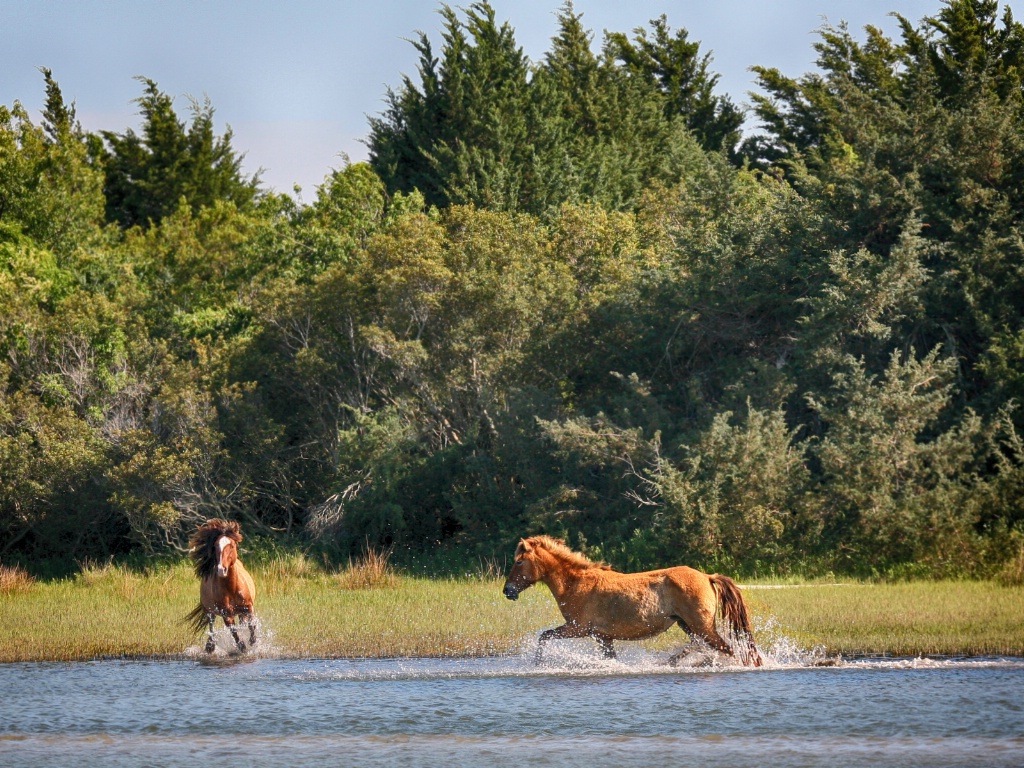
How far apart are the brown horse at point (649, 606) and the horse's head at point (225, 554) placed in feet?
12.3

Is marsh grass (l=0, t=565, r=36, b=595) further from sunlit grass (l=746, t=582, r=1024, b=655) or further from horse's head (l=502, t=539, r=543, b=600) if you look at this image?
sunlit grass (l=746, t=582, r=1024, b=655)

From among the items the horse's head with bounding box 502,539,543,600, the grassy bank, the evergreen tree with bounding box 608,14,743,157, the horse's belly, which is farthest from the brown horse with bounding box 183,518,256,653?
the evergreen tree with bounding box 608,14,743,157

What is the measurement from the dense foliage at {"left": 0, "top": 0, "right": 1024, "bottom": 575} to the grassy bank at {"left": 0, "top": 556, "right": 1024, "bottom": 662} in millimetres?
3258

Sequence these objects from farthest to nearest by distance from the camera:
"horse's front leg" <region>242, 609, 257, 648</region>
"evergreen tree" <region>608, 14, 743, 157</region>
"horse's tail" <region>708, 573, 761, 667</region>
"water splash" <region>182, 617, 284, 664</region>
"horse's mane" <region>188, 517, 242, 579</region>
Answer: "evergreen tree" <region>608, 14, 743, 157</region> < "horse's mane" <region>188, 517, 242, 579</region> < "horse's front leg" <region>242, 609, 257, 648</region> < "water splash" <region>182, 617, 284, 664</region> < "horse's tail" <region>708, 573, 761, 667</region>

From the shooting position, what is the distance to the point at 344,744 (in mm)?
9750

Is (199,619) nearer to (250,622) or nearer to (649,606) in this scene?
(250,622)

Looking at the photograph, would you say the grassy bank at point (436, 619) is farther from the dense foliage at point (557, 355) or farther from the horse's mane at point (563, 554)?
the dense foliage at point (557, 355)

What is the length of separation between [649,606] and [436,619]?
4.18 metres

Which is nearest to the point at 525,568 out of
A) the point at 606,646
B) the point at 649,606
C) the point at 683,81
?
the point at 606,646

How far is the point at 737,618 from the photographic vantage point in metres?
12.4

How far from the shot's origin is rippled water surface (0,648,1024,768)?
9.28 metres

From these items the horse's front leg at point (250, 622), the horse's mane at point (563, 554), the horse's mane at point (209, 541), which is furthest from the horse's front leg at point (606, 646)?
the horse's mane at point (209, 541)

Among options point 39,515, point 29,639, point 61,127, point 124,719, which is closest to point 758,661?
point 124,719

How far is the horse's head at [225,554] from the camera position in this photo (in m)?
14.7
